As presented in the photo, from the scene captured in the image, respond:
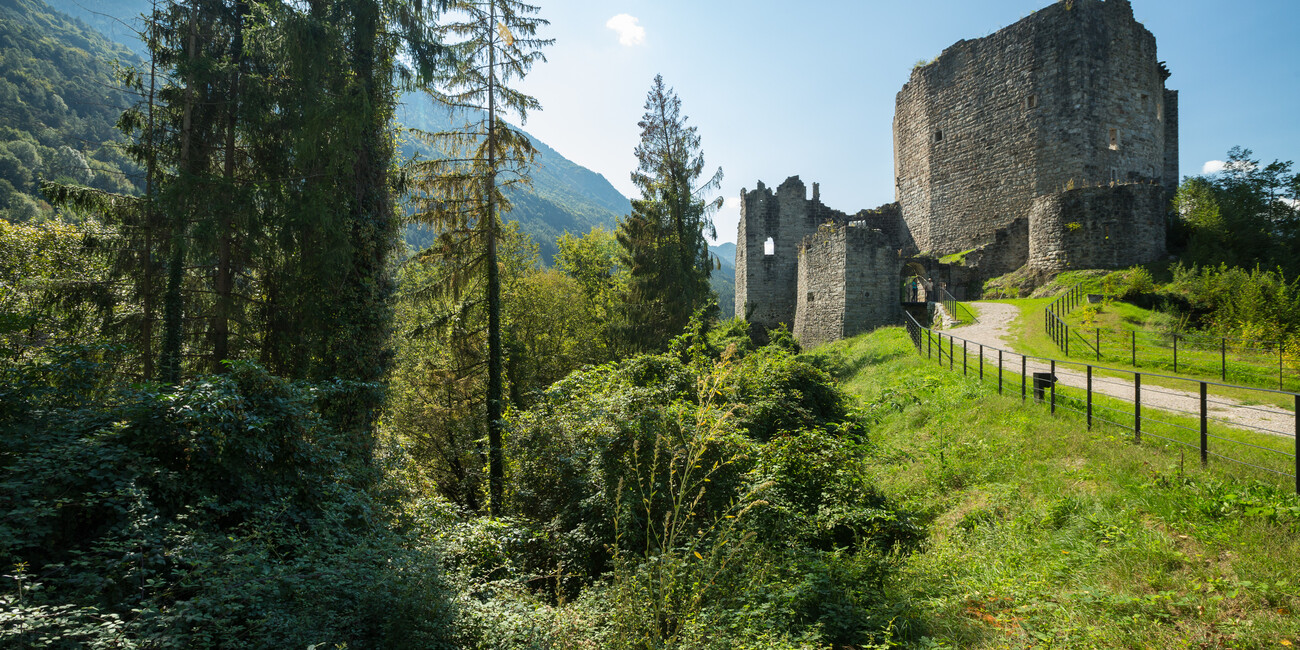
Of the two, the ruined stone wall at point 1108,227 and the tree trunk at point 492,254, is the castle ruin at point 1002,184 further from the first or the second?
the tree trunk at point 492,254

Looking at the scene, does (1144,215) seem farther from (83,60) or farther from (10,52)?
(83,60)

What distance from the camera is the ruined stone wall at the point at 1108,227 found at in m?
17.8

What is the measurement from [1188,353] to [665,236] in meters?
13.7

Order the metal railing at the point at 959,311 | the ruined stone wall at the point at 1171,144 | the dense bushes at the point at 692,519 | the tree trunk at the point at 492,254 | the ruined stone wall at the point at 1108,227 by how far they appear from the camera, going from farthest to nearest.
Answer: the ruined stone wall at the point at 1171,144, the ruined stone wall at the point at 1108,227, the metal railing at the point at 959,311, the tree trunk at the point at 492,254, the dense bushes at the point at 692,519

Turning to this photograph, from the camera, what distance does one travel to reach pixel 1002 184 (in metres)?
23.6

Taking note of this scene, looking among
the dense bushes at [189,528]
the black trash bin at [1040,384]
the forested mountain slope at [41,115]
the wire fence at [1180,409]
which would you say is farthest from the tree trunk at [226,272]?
the forested mountain slope at [41,115]

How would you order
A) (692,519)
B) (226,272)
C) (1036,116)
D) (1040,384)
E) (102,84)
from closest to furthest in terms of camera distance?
(692,519) → (1040,384) → (102,84) → (226,272) → (1036,116)

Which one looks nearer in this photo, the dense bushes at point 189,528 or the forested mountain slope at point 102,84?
the dense bushes at point 189,528

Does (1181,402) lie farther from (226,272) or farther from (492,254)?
(226,272)

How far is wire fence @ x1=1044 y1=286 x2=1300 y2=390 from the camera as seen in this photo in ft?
31.3

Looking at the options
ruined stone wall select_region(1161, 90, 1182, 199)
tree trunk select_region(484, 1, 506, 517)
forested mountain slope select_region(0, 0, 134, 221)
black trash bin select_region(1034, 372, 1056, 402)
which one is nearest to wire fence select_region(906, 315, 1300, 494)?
black trash bin select_region(1034, 372, 1056, 402)

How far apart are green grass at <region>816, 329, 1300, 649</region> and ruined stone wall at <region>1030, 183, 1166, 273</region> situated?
46.6 ft

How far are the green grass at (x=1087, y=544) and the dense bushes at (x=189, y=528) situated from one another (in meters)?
4.56

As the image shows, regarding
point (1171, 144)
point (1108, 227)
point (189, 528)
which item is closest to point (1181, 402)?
point (189, 528)
